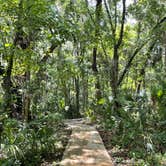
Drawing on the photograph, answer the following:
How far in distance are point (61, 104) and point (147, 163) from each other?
8.02 metres

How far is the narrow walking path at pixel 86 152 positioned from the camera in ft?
17.5

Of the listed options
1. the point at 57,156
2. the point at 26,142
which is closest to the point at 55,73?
the point at 57,156

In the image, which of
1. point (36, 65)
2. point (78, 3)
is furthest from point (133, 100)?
point (78, 3)

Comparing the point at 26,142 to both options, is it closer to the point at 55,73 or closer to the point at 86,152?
the point at 86,152

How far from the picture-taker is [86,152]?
6043 millimetres

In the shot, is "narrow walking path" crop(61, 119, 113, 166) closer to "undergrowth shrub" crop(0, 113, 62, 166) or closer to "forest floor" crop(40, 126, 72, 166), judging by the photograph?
"forest floor" crop(40, 126, 72, 166)

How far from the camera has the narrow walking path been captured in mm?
5335

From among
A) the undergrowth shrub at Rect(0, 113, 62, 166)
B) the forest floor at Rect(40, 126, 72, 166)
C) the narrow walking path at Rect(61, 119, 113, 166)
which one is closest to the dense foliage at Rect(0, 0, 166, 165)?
Result: the undergrowth shrub at Rect(0, 113, 62, 166)

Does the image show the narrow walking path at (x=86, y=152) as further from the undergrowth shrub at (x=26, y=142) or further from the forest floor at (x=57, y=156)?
the undergrowth shrub at (x=26, y=142)

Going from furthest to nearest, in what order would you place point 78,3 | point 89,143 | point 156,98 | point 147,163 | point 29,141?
point 78,3
point 156,98
point 89,143
point 29,141
point 147,163

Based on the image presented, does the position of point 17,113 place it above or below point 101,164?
above

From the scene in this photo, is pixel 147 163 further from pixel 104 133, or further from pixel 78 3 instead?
pixel 78 3

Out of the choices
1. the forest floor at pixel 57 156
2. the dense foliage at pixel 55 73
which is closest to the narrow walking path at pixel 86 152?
the forest floor at pixel 57 156

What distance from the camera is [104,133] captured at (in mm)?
8664
